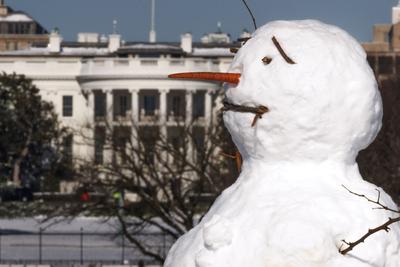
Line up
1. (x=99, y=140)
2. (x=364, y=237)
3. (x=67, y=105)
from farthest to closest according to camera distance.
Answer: (x=67, y=105) < (x=99, y=140) < (x=364, y=237)

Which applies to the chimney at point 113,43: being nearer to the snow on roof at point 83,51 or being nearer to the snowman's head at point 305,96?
the snow on roof at point 83,51

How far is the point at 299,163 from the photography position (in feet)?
21.9

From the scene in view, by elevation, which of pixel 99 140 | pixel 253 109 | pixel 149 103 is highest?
pixel 253 109

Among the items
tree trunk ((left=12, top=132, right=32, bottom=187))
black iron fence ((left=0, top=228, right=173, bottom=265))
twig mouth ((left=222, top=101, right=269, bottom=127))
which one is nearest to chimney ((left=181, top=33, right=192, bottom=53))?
tree trunk ((left=12, top=132, right=32, bottom=187))

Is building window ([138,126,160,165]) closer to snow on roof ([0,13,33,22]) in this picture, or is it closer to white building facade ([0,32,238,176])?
white building facade ([0,32,238,176])

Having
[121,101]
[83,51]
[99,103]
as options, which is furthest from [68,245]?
[83,51]

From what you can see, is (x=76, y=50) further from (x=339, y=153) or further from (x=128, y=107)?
(x=339, y=153)

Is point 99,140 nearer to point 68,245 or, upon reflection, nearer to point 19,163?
point 68,245

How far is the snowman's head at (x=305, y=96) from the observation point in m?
6.56

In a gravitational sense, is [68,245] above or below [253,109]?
below

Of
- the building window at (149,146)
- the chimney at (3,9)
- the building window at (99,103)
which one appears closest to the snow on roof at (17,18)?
the chimney at (3,9)

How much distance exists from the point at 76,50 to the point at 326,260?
95.0 metres

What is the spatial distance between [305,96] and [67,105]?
88.1m

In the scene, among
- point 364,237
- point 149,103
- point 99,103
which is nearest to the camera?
point 364,237
